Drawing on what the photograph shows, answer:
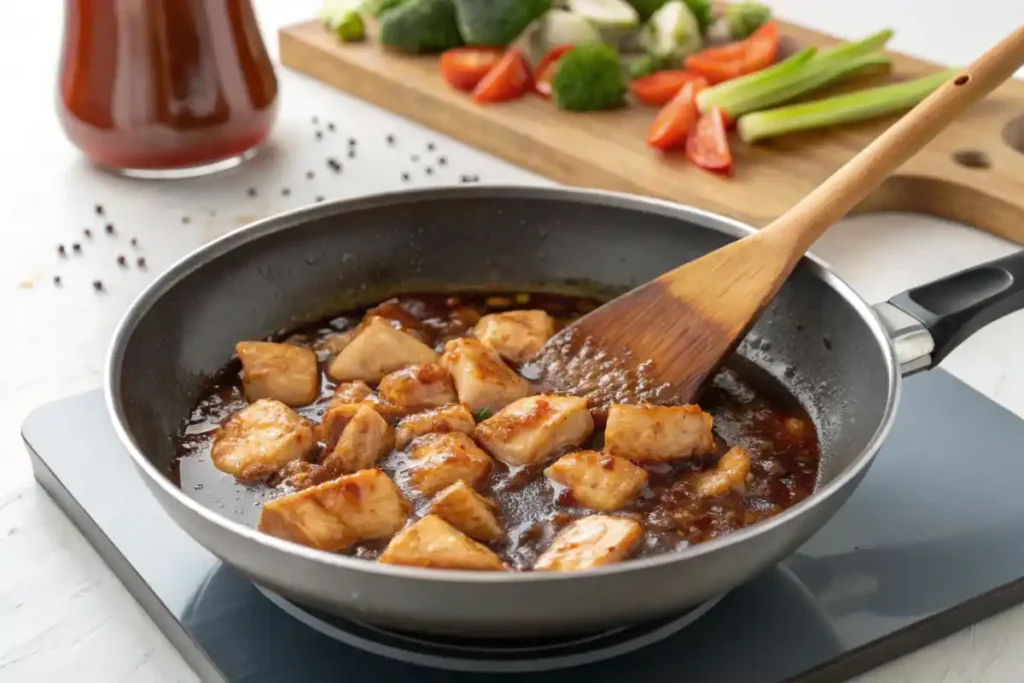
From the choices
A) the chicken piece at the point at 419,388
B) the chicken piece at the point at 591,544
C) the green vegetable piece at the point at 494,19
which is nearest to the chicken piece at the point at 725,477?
the chicken piece at the point at 591,544

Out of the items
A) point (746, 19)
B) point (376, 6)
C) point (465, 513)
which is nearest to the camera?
point (465, 513)


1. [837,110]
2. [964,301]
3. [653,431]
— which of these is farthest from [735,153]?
[653,431]

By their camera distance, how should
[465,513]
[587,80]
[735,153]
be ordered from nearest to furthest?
1. [465,513]
2. [735,153]
3. [587,80]

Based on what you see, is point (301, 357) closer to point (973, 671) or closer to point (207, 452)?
point (207, 452)

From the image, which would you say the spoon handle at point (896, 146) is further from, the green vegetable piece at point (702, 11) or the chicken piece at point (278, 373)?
the green vegetable piece at point (702, 11)

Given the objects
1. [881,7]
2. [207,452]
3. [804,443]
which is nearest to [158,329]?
[207,452]

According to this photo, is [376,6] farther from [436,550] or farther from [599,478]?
→ [436,550]

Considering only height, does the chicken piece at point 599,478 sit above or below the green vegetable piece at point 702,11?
below

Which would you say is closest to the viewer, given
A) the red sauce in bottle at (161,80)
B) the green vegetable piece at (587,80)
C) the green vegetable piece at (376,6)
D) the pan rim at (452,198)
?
the pan rim at (452,198)
